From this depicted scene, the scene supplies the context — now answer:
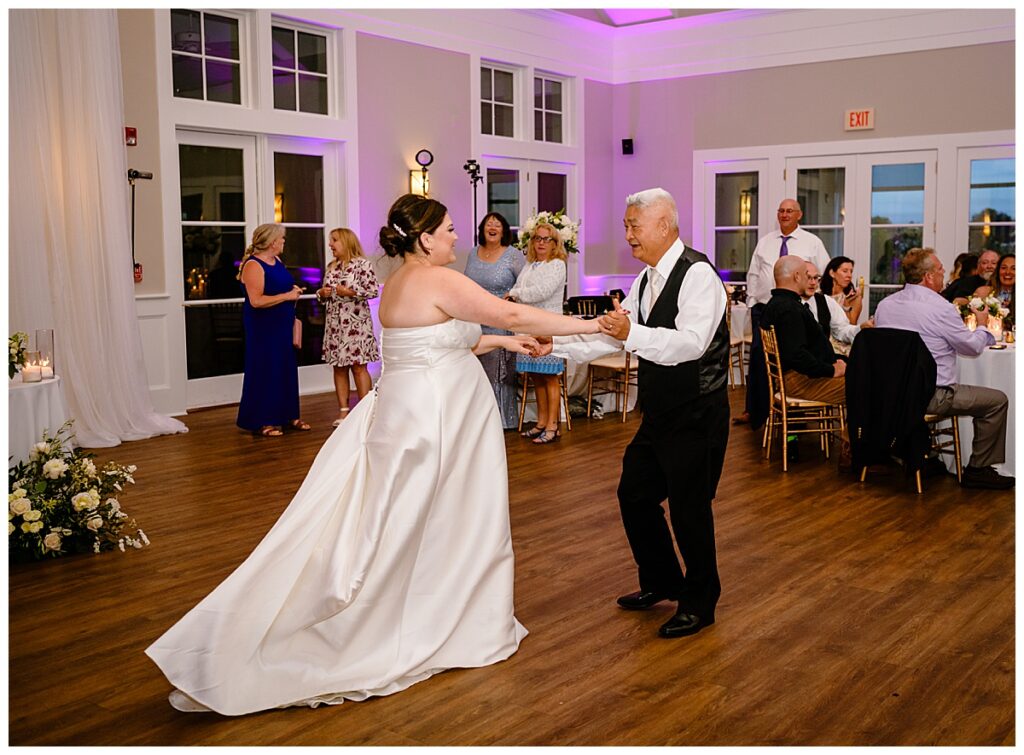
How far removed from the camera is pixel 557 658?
12.3 ft

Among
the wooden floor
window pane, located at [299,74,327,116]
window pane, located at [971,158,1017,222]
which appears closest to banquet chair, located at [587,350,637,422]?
the wooden floor

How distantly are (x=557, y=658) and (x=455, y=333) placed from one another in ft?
3.89

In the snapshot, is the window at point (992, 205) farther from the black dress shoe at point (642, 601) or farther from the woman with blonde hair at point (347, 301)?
the black dress shoe at point (642, 601)

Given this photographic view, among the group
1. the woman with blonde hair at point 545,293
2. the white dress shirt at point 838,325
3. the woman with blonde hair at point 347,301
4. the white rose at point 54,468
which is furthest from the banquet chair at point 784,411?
the white rose at point 54,468

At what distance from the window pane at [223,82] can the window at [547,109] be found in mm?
3991

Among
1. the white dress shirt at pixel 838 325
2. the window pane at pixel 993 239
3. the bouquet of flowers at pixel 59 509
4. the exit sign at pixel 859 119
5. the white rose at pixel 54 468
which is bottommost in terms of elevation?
the bouquet of flowers at pixel 59 509

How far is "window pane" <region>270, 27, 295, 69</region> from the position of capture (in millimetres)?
9562

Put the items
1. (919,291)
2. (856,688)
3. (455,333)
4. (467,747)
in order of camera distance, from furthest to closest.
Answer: (919,291), (455,333), (856,688), (467,747)

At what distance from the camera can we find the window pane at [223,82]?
907cm

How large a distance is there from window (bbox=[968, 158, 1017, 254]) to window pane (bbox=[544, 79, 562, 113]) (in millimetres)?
4604

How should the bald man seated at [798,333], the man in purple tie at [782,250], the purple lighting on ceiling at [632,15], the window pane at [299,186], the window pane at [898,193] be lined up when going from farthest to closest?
the purple lighting on ceiling at [632,15]
the window pane at [898,193]
the window pane at [299,186]
the man in purple tie at [782,250]
the bald man seated at [798,333]

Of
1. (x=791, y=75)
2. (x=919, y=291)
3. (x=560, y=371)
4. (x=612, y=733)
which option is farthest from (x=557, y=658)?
(x=791, y=75)

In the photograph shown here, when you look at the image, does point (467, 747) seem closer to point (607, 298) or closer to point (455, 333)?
point (455, 333)

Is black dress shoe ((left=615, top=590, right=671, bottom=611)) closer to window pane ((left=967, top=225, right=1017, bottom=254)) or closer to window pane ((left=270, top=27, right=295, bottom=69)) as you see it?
window pane ((left=270, top=27, right=295, bottom=69))
